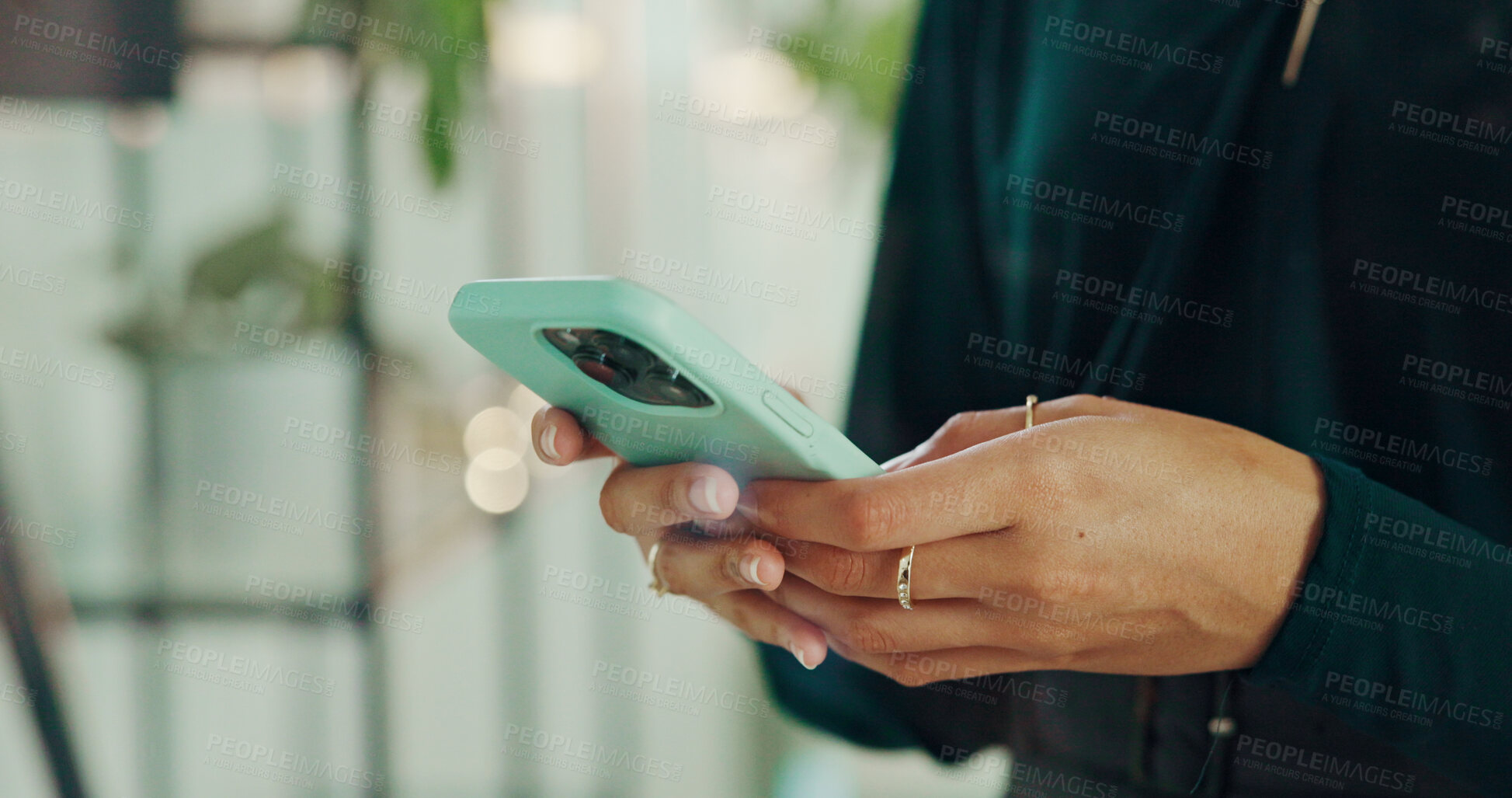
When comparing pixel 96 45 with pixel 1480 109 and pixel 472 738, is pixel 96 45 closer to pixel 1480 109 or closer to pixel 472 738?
A: pixel 472 738

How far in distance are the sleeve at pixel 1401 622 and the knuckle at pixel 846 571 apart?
0.23 m

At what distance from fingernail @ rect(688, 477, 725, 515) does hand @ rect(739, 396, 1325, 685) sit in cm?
3

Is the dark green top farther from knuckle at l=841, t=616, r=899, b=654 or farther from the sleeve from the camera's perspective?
knuckle at l=841, t=616, r=899, b=654

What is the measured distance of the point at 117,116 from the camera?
5.05 feet

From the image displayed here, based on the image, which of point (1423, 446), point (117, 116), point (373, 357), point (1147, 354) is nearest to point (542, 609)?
point (373, 357)

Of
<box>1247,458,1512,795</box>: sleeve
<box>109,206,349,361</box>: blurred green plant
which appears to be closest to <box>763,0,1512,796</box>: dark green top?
<box>1247,458,1512,795</box>: sleeve

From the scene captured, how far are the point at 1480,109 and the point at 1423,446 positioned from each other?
0.23 meters

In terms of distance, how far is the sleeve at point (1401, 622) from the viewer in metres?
0.43

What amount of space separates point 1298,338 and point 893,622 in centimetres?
37

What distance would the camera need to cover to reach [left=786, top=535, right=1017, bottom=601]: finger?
45cm

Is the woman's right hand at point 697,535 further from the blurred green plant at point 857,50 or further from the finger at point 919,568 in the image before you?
the blurred green plant at point 857,50

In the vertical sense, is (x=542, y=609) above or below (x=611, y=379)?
below

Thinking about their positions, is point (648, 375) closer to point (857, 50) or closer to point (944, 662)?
point (944, 662)

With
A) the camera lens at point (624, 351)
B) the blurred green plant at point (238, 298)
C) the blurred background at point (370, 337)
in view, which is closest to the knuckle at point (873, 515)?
the camera lens at point (624, 351)
